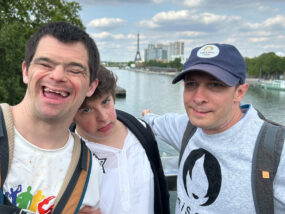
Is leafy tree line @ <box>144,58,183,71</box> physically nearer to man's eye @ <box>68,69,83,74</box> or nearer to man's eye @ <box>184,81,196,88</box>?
man's eye @ <box>184,81,196,88</box>

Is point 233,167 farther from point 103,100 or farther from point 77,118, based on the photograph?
point 77,118

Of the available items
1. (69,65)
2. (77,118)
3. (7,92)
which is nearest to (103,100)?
(77,118)

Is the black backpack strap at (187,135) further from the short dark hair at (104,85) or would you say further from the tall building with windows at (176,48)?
the tall building with windows at (176,48)

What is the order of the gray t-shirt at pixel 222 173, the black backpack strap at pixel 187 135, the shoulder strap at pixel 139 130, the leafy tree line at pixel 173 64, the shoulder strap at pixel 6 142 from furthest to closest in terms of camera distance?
the leafy tree line at pixel 173 64 < the shoulder strap at pixel 139 130 < the black backpack strap at pixel 187 135 < the gray t-shirt at pixel 222 173 < the shoulder strap at pixel 6 142

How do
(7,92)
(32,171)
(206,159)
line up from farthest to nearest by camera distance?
(7,92) → (206,159) → (32,171)

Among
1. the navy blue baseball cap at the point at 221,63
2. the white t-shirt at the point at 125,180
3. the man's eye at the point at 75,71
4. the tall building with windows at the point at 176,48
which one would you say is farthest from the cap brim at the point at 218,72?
the tall building with windows at the point at 176,48

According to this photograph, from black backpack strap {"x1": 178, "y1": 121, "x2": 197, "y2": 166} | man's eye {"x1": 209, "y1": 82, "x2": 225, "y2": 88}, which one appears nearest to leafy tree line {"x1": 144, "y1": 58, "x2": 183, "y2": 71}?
black backpack strap {"x1": 178, "y1": 121, "x2": 197, "y2": 166}

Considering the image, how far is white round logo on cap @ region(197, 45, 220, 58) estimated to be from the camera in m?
1.46

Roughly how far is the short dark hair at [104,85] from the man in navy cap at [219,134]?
465 mm

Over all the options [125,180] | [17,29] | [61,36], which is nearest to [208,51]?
[61,36]

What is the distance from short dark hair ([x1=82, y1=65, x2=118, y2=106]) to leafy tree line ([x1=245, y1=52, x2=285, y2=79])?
6199 centimetres

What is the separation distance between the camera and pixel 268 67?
5684 centimetres

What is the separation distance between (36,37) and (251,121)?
4.07ft

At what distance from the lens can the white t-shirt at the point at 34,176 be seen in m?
1.14
